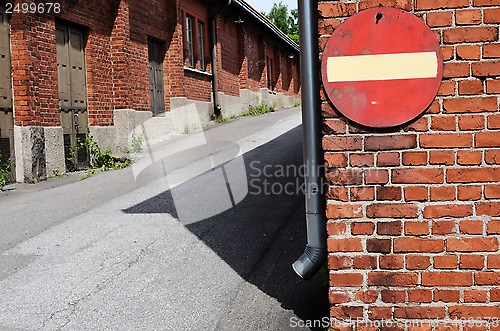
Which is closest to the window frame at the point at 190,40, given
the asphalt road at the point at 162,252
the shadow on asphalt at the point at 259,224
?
the asphalt road at the point at 162,252

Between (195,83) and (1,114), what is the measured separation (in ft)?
24.3

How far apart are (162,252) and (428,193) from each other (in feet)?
9.07

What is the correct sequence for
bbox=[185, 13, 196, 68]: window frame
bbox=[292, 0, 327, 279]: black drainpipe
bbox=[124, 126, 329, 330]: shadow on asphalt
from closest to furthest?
bbox=[292, 0, 327, 279]: black drainpipe → bbox=[124, 126, 329, 330]: shadow on asphalt → bbox=[185, 13, 196, 68]: window frame

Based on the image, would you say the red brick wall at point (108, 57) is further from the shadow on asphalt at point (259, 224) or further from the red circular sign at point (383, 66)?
the red circular sign at point (383, 66)

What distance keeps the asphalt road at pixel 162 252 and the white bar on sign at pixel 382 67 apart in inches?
67.6

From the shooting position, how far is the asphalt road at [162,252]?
346 cm

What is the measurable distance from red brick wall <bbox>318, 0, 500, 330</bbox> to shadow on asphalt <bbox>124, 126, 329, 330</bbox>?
94 centimetres

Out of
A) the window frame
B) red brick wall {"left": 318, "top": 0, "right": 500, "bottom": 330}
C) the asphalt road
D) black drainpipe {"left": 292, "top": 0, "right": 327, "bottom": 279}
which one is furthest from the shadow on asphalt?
the window frame

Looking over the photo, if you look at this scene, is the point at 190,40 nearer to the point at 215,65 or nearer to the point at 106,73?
the point at 215,65

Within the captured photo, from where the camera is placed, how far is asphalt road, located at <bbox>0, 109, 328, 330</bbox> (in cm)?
346

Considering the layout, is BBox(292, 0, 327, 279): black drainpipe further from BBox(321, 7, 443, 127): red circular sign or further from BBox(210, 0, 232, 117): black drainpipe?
BBox(210, 0, 232, 117): black drainpipe

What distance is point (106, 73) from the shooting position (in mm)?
10578

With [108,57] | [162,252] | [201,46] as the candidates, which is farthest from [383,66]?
[201,46]

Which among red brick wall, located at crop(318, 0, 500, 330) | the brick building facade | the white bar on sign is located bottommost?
red brick wall, located at crop(318, 0, 500, 330)
